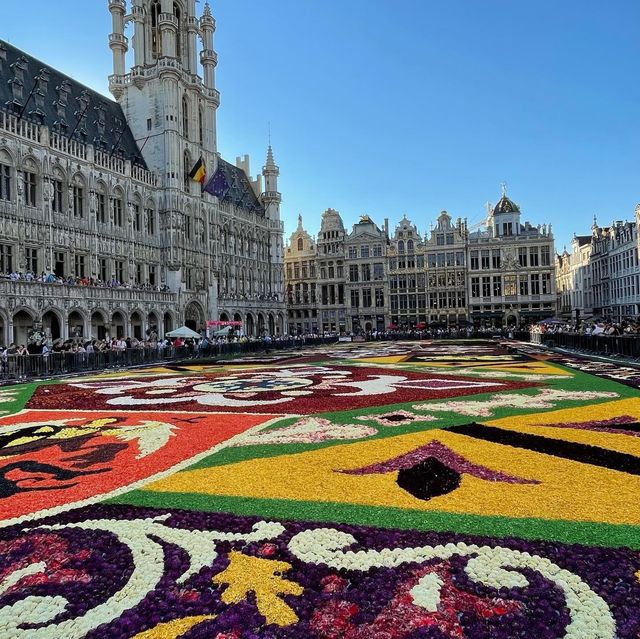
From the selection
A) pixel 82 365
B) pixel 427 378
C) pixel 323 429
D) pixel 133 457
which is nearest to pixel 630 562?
pixel 323 429

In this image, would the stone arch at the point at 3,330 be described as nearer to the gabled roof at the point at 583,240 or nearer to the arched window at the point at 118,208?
the arched window at the point at 118,208

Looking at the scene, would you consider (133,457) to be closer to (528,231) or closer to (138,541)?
(138,541)

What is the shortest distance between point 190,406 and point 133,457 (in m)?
3.87

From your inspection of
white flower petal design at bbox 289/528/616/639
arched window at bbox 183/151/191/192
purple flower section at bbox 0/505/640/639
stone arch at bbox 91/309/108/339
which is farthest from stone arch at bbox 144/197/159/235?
white flower petal design at bbox 289/528/616/639

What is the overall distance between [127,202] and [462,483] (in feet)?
132

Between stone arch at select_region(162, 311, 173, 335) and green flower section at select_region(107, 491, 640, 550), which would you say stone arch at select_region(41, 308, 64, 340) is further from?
green flower section at select_region(107, 491, 640, 550)

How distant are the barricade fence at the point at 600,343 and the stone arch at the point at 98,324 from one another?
29496 mm

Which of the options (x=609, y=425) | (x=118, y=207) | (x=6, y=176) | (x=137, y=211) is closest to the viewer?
(x=609, y=425)

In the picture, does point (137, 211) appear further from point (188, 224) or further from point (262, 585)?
point (262, 585)

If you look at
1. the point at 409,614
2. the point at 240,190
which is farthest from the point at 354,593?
the point at 240,190

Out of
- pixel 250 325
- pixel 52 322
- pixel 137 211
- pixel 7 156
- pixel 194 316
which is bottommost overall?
pixel 250 325

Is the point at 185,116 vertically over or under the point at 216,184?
over

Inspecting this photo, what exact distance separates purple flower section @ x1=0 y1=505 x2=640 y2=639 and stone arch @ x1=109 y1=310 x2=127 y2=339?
35.8m

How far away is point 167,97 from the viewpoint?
146ft
